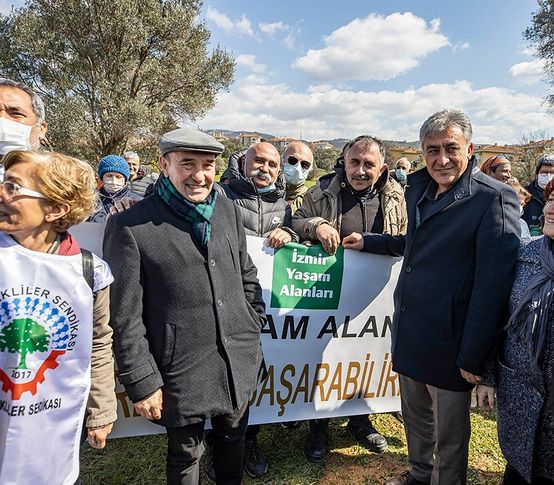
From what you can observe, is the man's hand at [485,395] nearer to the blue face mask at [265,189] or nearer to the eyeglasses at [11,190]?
the blue face mask at [265,189]

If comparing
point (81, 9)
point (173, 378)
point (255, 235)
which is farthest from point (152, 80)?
point (173, 378)

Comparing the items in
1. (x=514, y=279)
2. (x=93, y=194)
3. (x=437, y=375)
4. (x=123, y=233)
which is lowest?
(x=437, y=375)

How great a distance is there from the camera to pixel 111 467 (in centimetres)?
287

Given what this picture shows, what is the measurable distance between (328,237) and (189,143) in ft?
4.16

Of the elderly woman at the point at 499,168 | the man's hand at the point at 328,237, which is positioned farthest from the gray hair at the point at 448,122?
the elderly woman at the point at 499,168

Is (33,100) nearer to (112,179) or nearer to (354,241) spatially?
(112,179)

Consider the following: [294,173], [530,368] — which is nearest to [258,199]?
[294,173]

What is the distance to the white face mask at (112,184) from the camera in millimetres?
4023

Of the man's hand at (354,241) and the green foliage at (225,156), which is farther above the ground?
the green foliage at (225,156)

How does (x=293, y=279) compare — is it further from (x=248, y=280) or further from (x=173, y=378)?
(x=173, y=378)

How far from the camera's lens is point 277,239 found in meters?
2.77

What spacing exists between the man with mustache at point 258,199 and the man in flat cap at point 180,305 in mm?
889

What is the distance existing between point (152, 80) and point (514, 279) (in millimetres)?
17988

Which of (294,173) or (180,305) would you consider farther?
(294,173)
